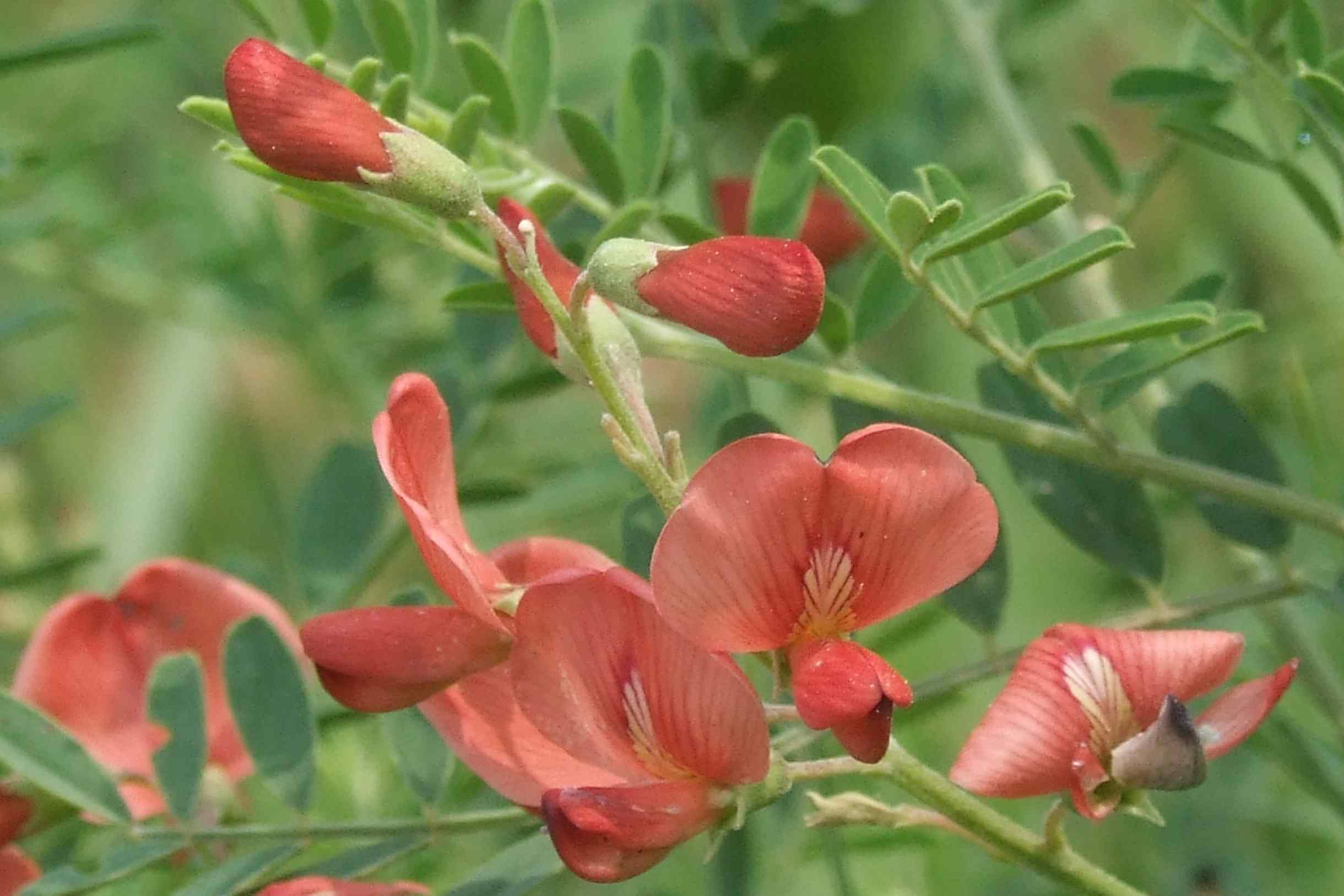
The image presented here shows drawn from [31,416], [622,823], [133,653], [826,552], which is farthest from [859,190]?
[31,416]

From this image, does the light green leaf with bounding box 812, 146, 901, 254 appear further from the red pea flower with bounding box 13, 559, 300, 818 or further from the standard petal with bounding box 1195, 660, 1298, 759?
the red pea flower with bounding box 13, 559, 300, 818

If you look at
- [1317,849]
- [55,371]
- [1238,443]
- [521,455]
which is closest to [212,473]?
[55,371]

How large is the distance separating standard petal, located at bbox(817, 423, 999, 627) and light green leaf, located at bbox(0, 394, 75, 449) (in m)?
0.63

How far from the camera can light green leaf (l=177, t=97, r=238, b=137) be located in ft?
2.31

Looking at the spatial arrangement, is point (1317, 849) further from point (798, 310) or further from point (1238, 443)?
point (798, 310)

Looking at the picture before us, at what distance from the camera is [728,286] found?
61 centimetres

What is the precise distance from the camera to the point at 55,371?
1835 millimetres

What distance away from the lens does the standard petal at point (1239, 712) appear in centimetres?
63

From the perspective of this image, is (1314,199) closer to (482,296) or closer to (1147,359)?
(1147,359)

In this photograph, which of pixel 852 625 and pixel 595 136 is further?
pixel 595 136

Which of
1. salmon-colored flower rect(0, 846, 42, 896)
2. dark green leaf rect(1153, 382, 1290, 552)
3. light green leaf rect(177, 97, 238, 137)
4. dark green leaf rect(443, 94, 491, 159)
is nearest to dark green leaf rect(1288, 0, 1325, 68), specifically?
dark green leaf rect(1153, 382, 1290, 552)

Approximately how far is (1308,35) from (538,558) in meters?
0.41

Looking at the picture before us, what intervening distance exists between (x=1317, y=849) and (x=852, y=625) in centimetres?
72

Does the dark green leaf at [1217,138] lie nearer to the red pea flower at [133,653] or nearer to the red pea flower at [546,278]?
the red pea flower at [546,278]
